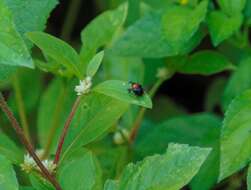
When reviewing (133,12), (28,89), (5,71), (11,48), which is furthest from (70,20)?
(11,48)

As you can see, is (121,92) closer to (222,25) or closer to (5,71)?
(5,71)

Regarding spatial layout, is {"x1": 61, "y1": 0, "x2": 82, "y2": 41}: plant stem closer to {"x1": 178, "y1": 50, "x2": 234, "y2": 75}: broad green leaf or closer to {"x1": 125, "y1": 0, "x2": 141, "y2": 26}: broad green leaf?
{"x1": 125, "y1": 0, "x2": 141, "y2": 26}: broad green leaf

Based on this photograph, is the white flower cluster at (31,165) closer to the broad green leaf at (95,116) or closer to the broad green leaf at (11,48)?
the broad green leaf at (95,116)

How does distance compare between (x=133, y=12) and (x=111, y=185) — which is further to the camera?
(x=133, y=12)

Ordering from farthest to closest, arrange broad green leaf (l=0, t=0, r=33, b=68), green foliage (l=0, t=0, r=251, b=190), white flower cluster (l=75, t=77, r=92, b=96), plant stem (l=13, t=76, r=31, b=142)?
plant stem (l=13, t=76, r=31, b=142) < white flower cluster (l=75, t=77, r=92, b=96) < green foliage (l=0, t=0, r=251, b=190) < broad green leaf (l=0, t=0, r=33, b=68)

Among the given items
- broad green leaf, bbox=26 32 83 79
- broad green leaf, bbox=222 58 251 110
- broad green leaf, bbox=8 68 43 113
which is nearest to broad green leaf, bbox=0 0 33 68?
broad green leaf, bbox=26 32 83 79

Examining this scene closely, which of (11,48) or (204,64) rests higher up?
(11,48)
